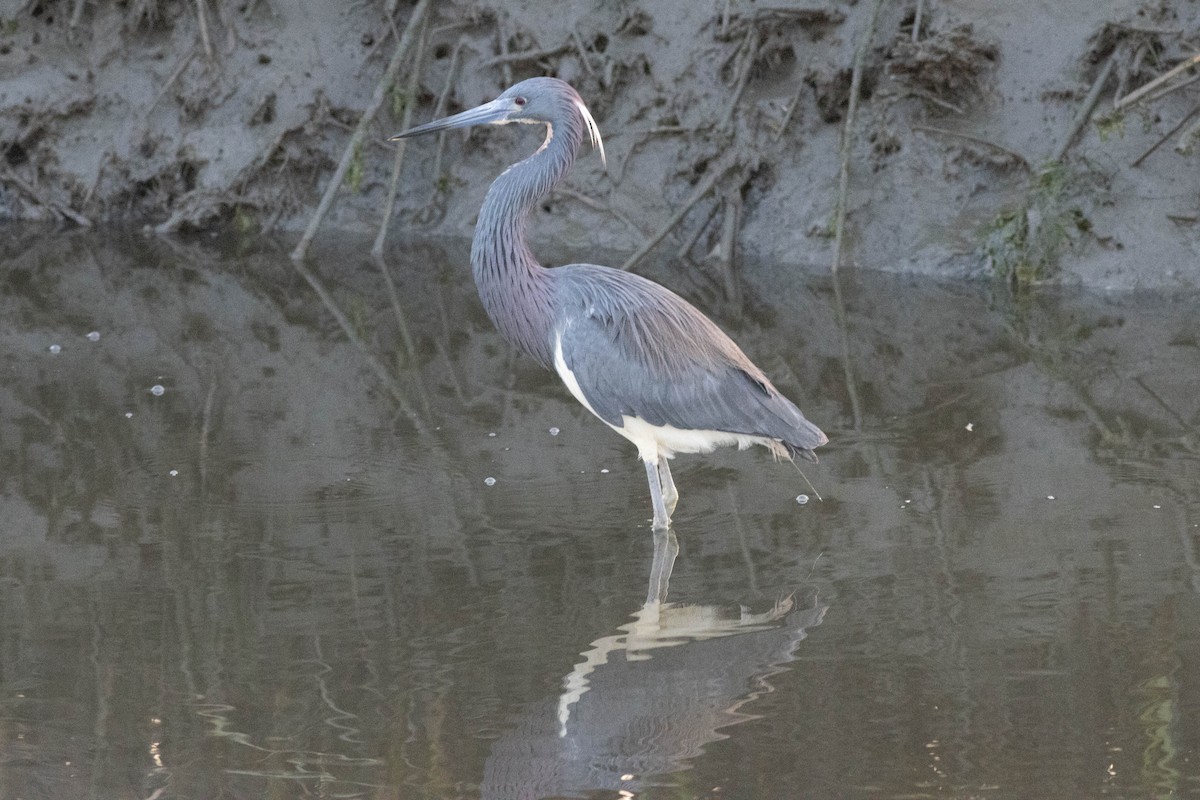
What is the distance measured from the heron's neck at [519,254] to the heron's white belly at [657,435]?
134 mm

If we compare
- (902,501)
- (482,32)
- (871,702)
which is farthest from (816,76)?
(871,702)

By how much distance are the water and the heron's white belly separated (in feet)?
1.07

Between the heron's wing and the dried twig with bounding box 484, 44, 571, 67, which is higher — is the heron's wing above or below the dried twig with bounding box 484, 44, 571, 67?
below

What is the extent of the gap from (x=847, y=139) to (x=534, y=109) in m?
4.65

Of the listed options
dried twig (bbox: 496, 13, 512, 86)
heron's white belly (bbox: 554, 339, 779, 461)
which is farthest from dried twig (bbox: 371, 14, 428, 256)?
heron's white belly (bbox: 554, 339, 779, 461)

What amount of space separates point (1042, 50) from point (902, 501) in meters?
5.13

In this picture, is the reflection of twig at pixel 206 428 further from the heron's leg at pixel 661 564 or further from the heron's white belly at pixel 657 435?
the heron's leg at pixel 661 564

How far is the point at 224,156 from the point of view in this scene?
11.6 m

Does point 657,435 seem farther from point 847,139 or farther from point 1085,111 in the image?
point 1085,111

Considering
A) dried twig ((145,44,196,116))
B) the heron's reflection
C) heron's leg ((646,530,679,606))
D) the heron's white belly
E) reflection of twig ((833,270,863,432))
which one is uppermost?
dried twig ((145,44,196,116))

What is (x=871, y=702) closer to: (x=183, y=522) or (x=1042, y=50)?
(x=183, y=522)

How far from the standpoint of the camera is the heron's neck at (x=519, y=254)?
18.4 feet

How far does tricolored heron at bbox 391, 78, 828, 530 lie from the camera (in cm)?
548

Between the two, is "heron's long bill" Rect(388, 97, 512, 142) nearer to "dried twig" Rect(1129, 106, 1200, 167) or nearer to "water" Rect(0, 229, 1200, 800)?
"water" Rect(0, 229, 1200, 800)
